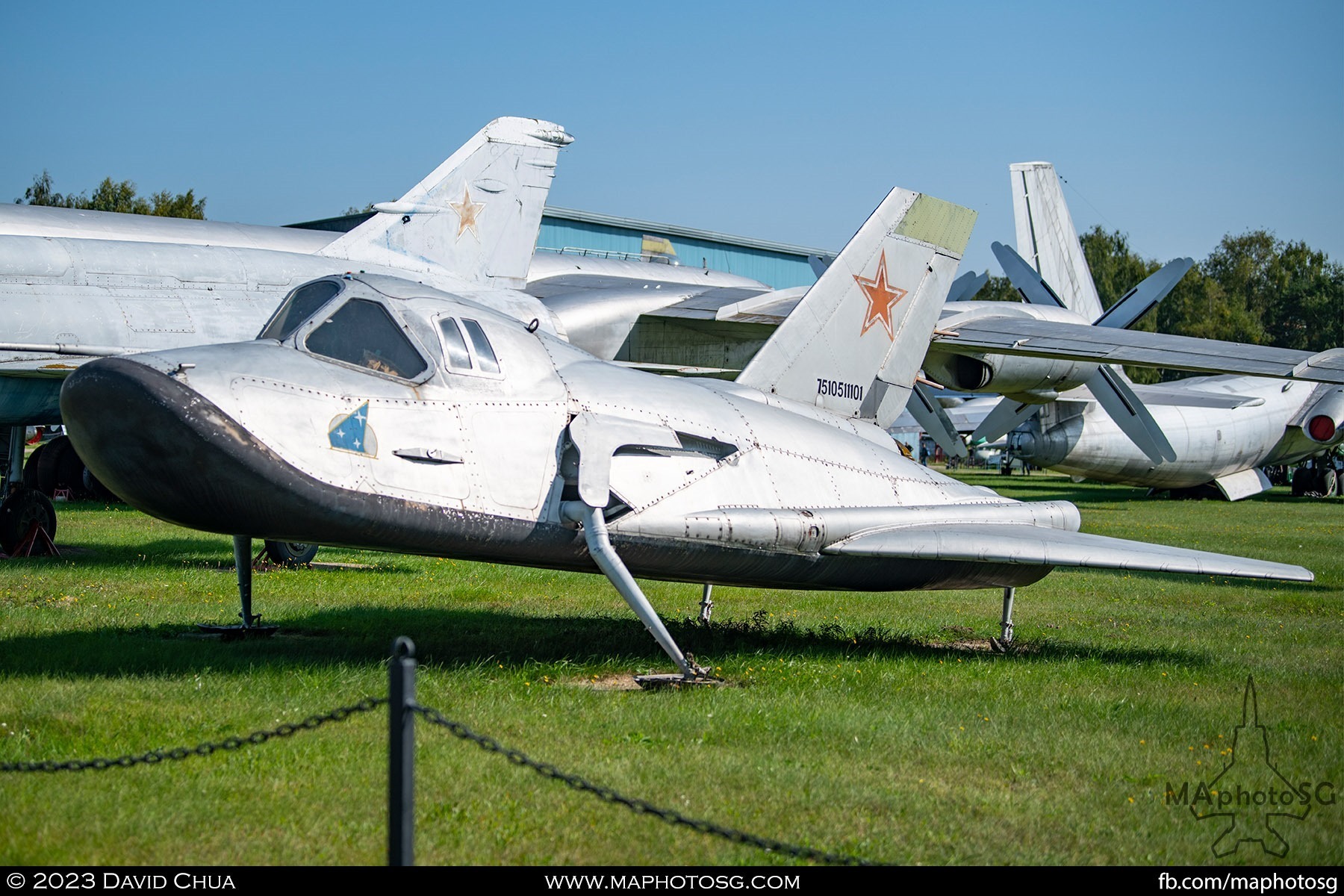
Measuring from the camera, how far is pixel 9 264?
16578 millimetres

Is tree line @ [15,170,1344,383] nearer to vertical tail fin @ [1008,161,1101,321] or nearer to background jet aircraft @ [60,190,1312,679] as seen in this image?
vertical tail fin @ [1008,161,1101,321]

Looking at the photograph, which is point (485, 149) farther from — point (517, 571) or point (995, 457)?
point (995, 457)

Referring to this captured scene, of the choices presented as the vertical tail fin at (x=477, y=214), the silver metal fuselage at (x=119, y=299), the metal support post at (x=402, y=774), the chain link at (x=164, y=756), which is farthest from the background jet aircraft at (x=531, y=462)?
the vertical tail fin at (x=477, y=214)

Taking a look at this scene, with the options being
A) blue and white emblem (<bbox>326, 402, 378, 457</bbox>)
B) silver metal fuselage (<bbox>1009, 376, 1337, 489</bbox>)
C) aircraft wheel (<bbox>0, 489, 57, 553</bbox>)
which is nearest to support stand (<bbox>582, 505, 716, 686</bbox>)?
blue and white emblem (<bbox>326, 402, 378, 457</bbox>)

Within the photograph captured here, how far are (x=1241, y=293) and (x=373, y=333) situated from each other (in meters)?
89.7

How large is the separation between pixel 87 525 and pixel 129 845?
16.7m

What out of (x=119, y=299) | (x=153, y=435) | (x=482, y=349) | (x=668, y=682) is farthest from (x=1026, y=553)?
(x=119, y=299)

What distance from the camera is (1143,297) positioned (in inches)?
991

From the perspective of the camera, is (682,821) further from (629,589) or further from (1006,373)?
(1006,373)

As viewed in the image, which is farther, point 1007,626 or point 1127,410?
point 1127,410

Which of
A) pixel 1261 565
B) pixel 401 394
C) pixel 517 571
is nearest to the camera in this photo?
pixel 401 394

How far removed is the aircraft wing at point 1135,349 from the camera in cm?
1600

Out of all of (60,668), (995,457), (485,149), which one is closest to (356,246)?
(485,149)

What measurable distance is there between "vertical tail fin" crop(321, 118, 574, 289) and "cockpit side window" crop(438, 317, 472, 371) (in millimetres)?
11381
